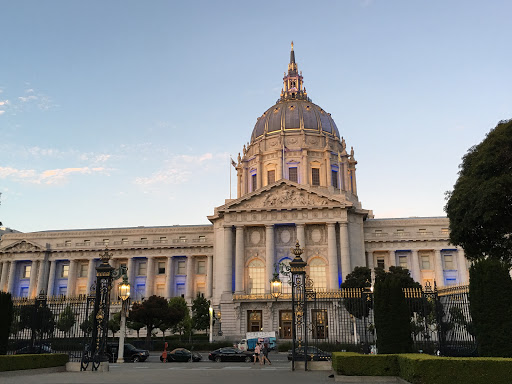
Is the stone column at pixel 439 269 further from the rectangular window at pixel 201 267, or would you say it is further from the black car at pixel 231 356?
the black car at pixel 231 356

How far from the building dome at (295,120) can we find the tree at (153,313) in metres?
50.5

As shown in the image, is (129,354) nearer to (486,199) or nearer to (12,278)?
(486,199)

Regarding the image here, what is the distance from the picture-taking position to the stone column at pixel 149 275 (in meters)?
81.3

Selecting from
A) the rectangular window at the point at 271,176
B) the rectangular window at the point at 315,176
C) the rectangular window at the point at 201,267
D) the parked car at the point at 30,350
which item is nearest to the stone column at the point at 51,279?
the rectangular window at the point at 201,267

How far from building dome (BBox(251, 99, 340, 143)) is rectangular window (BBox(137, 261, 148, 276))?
3396cm

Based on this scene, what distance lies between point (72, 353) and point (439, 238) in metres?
61.5

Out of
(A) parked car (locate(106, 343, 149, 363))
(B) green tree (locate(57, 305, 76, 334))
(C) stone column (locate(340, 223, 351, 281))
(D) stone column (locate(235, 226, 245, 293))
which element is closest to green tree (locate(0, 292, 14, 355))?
(B) green tree (locate(57, 305, 76, 334))

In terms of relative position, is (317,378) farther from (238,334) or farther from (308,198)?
(308,198)

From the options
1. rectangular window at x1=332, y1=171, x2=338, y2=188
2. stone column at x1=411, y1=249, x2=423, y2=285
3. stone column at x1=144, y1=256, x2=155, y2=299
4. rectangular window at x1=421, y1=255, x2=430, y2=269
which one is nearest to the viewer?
stone column at x1=411, y1=249, x2=423, y2=285

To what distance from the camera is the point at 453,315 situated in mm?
23516

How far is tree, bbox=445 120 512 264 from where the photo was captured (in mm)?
29328

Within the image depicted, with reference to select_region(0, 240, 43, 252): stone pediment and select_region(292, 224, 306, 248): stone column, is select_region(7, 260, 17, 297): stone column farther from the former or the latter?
select_region(292, 224, 306, 248): stone column

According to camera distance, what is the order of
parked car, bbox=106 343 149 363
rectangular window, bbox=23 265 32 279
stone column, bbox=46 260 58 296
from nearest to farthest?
parked car, bbox=106 343 149 363, stone column, bbox=46 260 58 296, rectangular window, bbox=23 265 32 279

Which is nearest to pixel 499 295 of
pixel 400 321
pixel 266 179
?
pixel 400 321
